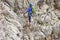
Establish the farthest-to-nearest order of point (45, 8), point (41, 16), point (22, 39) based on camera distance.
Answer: point (45, 8)
point (41, 16)
point (22, 39)

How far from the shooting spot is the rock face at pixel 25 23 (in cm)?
1316

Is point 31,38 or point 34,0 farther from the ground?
point 34,0

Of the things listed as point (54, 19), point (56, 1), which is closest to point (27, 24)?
point (54, 19)

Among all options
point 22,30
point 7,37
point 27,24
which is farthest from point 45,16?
point 7,37

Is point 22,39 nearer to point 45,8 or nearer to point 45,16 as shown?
point 45,16

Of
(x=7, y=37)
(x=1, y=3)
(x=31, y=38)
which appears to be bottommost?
(x=31, y=38)

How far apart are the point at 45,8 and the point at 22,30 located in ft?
19.3

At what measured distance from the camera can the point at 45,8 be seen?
20.0 meters

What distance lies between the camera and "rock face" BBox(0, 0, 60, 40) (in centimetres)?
1316

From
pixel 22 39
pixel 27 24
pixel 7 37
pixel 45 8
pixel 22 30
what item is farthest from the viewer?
pixel 45 8

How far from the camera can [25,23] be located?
52.7 feet

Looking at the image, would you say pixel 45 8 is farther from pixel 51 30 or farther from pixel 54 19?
pixel 51 30

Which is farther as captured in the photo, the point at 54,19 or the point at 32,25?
the point at 54,19

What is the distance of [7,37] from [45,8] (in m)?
8.84
